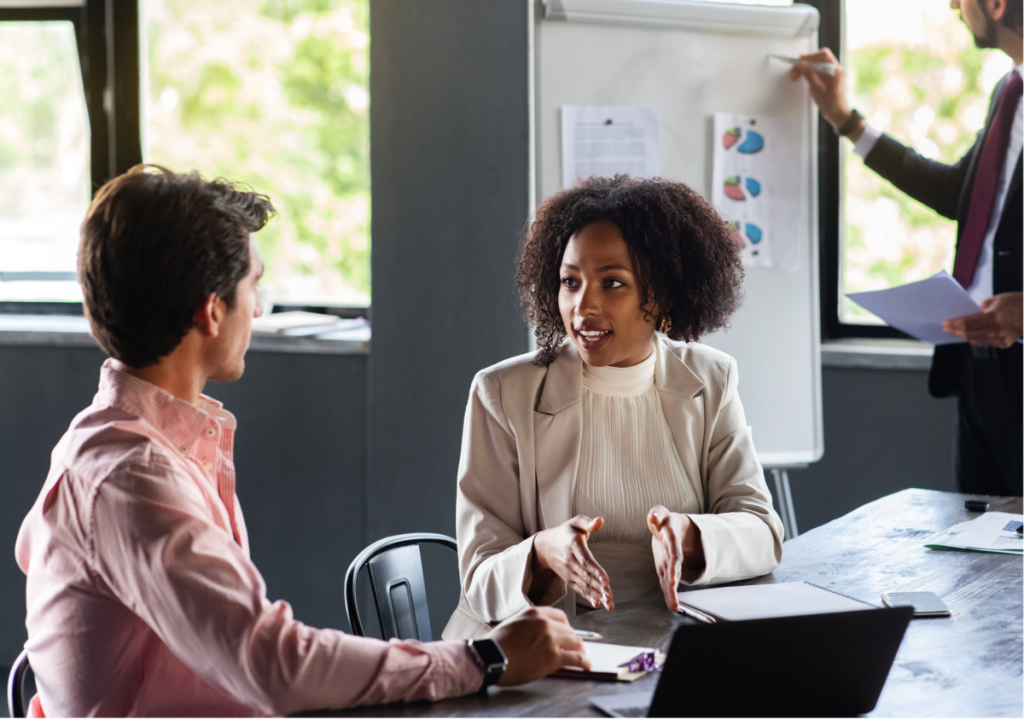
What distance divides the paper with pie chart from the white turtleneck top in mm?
1020

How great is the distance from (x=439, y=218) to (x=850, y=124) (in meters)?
1.25

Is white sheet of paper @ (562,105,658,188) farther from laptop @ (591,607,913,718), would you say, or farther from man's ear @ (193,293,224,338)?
laptop @ (591,607,913,718)

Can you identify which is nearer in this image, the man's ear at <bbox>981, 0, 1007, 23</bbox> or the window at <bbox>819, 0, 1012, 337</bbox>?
the man's ear at <bbox>981, 0, 1007, 23</bbox>

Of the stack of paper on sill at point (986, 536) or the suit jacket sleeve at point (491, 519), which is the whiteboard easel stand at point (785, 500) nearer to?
the stack of paper on sill at point (986, 536)

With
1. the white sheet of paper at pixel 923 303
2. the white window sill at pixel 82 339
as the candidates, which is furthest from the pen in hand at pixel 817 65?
the white window sill at pixel 82 339

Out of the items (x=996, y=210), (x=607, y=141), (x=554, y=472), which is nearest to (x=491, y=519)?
(x=554, y=472)

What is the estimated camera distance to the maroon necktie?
106 inches

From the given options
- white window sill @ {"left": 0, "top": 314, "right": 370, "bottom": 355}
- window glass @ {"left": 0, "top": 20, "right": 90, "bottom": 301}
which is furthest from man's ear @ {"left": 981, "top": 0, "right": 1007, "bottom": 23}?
window glass @ {"left": 0, "top": 20, "right": 90, "bottom": 301}

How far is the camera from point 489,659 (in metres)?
1.09

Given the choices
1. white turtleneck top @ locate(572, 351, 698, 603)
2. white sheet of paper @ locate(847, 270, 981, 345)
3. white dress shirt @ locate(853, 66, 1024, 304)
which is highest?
white dress shirt @ locate(853, 66, 1024, 304)

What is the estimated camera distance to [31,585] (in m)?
1.14

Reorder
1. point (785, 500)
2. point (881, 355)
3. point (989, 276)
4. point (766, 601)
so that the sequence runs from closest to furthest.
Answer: point (766, 601)
point (989, 276)
point (785, 500)
point (881, 355)

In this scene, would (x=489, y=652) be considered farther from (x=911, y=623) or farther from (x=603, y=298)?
(x=603, y=298)

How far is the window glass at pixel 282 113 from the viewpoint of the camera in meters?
3.67
